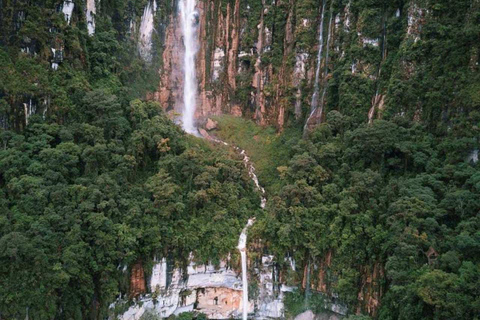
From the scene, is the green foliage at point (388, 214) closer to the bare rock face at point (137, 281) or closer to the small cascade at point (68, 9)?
the bare rock face at point (137, 281)

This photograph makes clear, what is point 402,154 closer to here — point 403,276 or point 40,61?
point 403,276

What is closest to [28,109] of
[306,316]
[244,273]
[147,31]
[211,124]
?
[211,124]

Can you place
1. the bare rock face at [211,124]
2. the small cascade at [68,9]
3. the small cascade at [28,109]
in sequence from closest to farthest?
1. the small cascade at [28,109]
2. the small cascade at [68,9]
3. the bare rock face at [211,124]

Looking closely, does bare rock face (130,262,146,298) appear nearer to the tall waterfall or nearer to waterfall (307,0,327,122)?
waterfall (307,0,327,122)

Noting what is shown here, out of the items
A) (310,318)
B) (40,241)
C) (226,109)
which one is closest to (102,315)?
(40,241)

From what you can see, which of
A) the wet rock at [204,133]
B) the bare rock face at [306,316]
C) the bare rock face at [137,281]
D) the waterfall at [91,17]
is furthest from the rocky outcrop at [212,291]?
the waterfall at [91,17]
